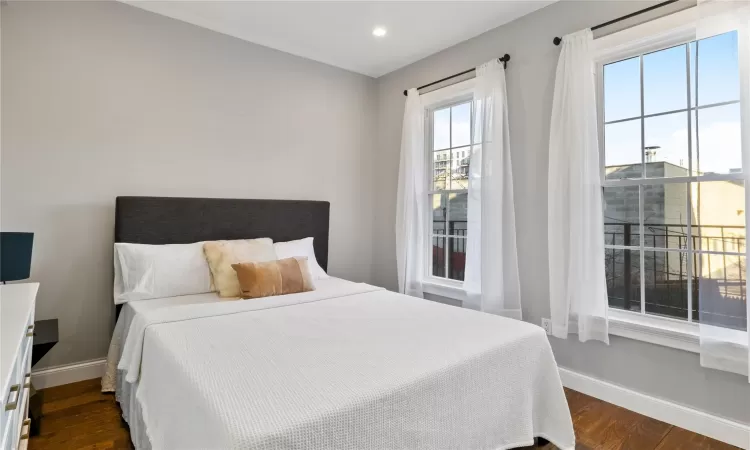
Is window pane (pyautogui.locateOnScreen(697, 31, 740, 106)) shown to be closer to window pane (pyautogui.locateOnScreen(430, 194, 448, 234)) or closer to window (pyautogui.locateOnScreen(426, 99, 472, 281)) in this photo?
window (pyautogui.locateOnScreen(426, 99, 472, 281))

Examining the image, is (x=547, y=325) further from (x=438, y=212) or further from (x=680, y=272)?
(x=438, y=212)

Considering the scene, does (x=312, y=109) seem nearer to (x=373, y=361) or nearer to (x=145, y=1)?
(x=145, y=1)

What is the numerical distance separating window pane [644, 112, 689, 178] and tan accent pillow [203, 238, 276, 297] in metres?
2.65

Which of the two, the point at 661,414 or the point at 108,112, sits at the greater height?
the point at 108,112

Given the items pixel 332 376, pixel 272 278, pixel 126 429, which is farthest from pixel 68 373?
pixel 332 376

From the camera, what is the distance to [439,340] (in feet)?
5.52

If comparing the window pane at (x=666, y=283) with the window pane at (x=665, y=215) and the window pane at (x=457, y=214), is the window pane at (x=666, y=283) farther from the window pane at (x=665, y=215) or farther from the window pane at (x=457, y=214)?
the window pane at (x=457, y=214)

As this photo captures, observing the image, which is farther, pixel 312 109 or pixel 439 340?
pixel 312 109

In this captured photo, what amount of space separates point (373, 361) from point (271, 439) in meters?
0.53

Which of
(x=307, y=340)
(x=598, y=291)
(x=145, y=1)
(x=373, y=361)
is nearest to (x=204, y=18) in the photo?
(x=145, y=1)

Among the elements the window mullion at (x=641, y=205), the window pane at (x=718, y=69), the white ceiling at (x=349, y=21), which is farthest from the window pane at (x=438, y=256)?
the window pane at (x=718, y=69)

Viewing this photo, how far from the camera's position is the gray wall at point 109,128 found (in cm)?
241

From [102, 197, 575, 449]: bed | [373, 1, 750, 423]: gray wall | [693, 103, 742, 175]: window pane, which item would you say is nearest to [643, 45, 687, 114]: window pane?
[693, 103, 742, 175]: window pane

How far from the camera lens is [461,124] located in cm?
341
